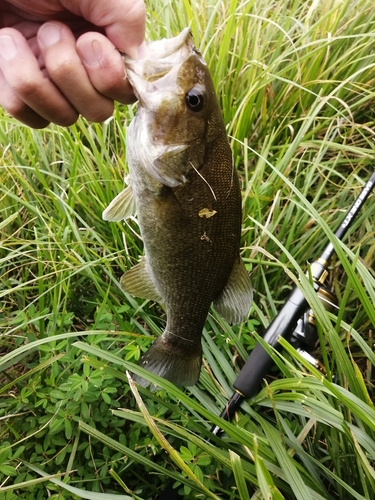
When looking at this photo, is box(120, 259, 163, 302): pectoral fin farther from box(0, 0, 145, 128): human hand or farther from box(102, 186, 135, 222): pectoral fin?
box(0, 0, 145, 128): human hand

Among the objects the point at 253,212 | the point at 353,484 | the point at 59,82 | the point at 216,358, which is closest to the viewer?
the point at 59,82


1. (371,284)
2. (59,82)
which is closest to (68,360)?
(59,82)

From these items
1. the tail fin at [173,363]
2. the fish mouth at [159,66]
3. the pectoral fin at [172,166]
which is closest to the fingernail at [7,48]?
the fish mouth at [159,66]

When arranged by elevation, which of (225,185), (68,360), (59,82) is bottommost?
(68,360)

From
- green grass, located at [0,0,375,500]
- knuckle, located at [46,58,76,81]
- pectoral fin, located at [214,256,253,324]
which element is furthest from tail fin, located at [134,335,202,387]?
knuckle, located at [46,58,76,81]

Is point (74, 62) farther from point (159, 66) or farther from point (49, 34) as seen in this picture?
point (159, 66)

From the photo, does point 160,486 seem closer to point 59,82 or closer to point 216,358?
point 216,358
